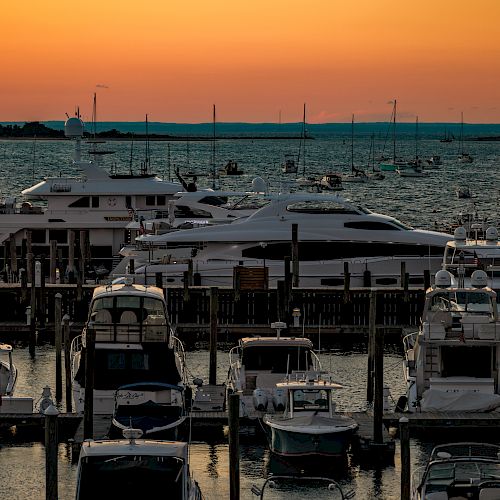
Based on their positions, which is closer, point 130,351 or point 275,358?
point 130,351

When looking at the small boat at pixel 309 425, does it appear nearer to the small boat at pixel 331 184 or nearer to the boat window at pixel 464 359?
the boat window at pixel 464 359

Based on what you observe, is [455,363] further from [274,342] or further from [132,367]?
[132,367]

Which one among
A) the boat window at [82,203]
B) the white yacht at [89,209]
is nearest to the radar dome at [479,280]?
the white yacht at [89,209]

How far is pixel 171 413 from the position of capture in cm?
3148

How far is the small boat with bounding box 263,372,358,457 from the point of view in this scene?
101 ft

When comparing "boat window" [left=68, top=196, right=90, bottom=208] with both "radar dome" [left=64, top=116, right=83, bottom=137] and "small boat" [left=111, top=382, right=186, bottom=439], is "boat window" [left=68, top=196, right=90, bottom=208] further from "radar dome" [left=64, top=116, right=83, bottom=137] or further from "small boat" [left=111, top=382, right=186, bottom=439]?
"small boat" [left=111, top=382, right=186, bottom=439]

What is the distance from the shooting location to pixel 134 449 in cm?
2608

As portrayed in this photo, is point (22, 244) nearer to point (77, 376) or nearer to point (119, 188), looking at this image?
point (119, 188)

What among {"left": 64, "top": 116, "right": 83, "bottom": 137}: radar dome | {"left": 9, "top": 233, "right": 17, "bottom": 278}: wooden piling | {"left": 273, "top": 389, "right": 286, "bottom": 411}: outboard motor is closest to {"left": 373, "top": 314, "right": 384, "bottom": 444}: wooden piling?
{"left": 273, "top": 389, "right": 286, "bottom": 411}: outboard motor

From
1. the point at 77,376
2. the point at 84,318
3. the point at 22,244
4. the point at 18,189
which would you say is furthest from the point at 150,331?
the point at 18,189

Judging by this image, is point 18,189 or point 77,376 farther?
point 18,189

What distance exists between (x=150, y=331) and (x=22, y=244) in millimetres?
20560

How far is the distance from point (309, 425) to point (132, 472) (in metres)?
5.63

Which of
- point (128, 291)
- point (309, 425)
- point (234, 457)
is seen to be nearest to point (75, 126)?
point (128, 291)
